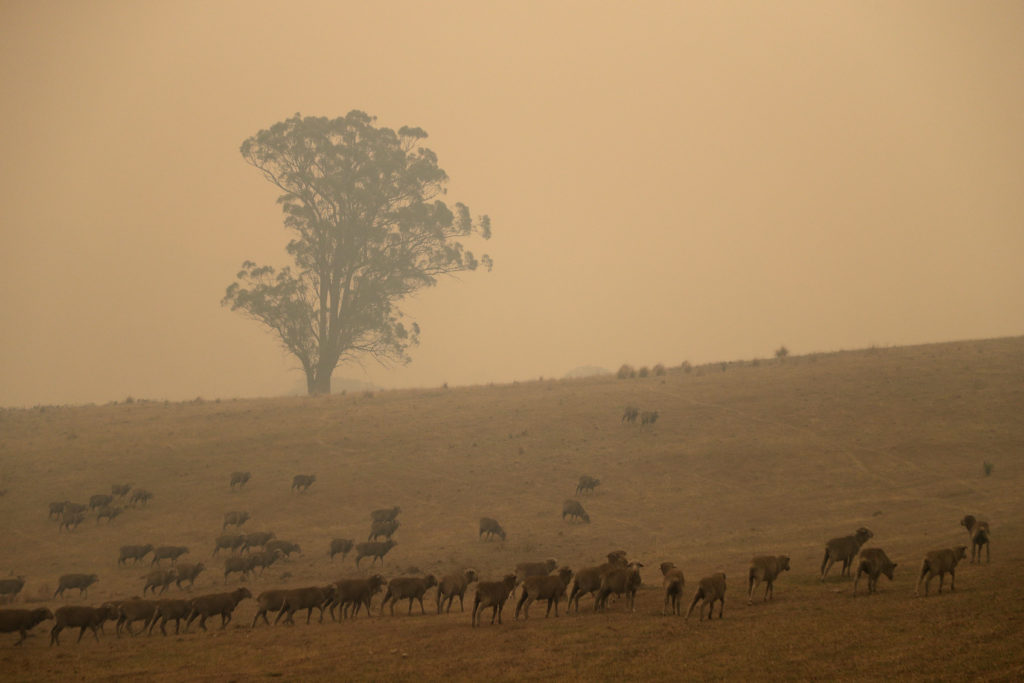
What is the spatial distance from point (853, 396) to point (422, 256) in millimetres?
37528

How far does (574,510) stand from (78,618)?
1503cm

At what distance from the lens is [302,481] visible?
3241 centimetres

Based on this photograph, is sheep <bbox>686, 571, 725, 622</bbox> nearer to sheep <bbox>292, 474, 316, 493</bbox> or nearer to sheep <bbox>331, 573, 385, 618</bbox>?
sheep <bbox>331, 573, 385, 618</bbox>

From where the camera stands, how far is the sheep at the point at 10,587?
2253cm

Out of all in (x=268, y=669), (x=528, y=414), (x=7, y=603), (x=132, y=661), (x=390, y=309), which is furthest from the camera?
(x=390, y=309)

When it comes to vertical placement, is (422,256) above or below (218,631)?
above

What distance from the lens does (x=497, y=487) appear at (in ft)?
105

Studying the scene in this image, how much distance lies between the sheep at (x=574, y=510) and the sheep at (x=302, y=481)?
1063 centimetres

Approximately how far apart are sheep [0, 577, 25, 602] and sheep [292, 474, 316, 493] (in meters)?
10.6

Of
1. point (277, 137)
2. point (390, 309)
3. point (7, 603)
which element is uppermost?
point (277, 137)

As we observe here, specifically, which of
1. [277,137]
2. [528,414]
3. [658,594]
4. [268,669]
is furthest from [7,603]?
[277,137]

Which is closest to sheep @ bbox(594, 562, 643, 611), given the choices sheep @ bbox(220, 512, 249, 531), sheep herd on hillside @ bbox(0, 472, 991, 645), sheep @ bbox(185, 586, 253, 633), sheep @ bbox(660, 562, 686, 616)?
sheep herd on hillside @ bbox(0, 472, 991, 645)

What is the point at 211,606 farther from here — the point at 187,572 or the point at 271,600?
the point at 187,572

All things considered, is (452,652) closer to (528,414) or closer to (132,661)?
(132,661)
